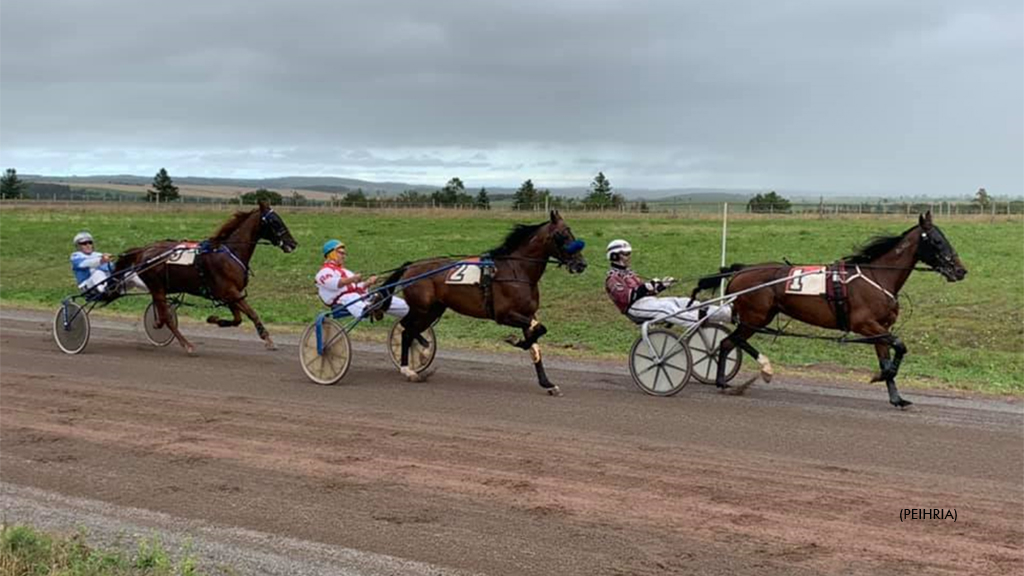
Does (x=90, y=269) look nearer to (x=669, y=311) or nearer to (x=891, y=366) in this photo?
(x=669, y=311)

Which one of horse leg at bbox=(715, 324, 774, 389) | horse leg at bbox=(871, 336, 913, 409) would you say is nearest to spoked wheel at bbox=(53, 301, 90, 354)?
horse leg at bbox=(715, 324, 774, 389)

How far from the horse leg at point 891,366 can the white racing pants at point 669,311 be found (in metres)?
1.58

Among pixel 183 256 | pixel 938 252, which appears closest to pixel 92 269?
pixel 183 256

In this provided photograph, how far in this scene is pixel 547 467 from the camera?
6312 mm

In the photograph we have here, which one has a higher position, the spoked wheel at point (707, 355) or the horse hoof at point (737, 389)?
the spoked wheel at point (707, 355)

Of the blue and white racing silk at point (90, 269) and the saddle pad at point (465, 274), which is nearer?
the saddle pad at point (465, 274)

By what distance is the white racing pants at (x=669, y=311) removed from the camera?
941 cm

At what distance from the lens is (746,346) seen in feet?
30.4

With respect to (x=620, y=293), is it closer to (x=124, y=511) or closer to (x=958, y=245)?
(x=124, y=511)

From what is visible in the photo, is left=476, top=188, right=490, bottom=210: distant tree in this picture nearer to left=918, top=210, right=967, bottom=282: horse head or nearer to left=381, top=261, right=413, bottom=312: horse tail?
left=381, top=261, right=413, bottom=312: horse tail

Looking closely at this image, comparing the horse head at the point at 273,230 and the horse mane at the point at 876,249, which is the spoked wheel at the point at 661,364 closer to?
the horse mane at the point at 876,249

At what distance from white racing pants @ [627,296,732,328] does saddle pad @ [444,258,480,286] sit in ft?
5.68

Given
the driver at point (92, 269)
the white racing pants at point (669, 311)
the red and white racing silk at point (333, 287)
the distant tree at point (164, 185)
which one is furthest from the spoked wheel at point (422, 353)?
the distant tree at point (164, 185)

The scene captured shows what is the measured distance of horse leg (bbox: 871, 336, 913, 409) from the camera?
830 cm
